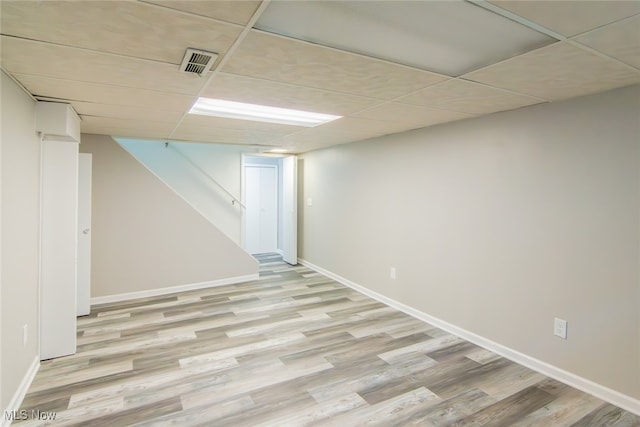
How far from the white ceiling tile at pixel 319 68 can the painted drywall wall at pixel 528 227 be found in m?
1.18

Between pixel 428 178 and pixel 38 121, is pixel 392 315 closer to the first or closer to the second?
pixel 428 178

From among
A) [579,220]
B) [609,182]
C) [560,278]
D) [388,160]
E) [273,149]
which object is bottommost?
[560,278]

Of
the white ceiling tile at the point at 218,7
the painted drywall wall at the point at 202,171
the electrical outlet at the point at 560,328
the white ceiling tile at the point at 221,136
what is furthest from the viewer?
the painted drywall wall at the point at 202,171

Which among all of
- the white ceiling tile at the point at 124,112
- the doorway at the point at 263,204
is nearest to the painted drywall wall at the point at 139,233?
the white ceiling tile at the point at 124,112

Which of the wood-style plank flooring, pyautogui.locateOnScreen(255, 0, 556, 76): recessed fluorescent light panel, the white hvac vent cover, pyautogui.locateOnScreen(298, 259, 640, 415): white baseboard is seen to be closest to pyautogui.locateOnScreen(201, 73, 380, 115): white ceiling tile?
the white hvac vent cover

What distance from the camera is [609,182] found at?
2225 millimetres

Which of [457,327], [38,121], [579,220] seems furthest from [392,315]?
[38,121]

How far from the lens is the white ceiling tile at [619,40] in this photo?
1341 millimetres

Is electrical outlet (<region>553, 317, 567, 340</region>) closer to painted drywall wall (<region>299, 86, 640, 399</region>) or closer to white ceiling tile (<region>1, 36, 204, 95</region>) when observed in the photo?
painted drywall wall (<region>299, 86, 640, 399</region>)

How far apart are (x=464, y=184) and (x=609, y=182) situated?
1.11 meters

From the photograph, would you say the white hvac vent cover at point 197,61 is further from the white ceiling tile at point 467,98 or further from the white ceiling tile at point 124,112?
the white ceiling tile at point 467,98

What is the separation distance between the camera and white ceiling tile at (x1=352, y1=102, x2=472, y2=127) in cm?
267
